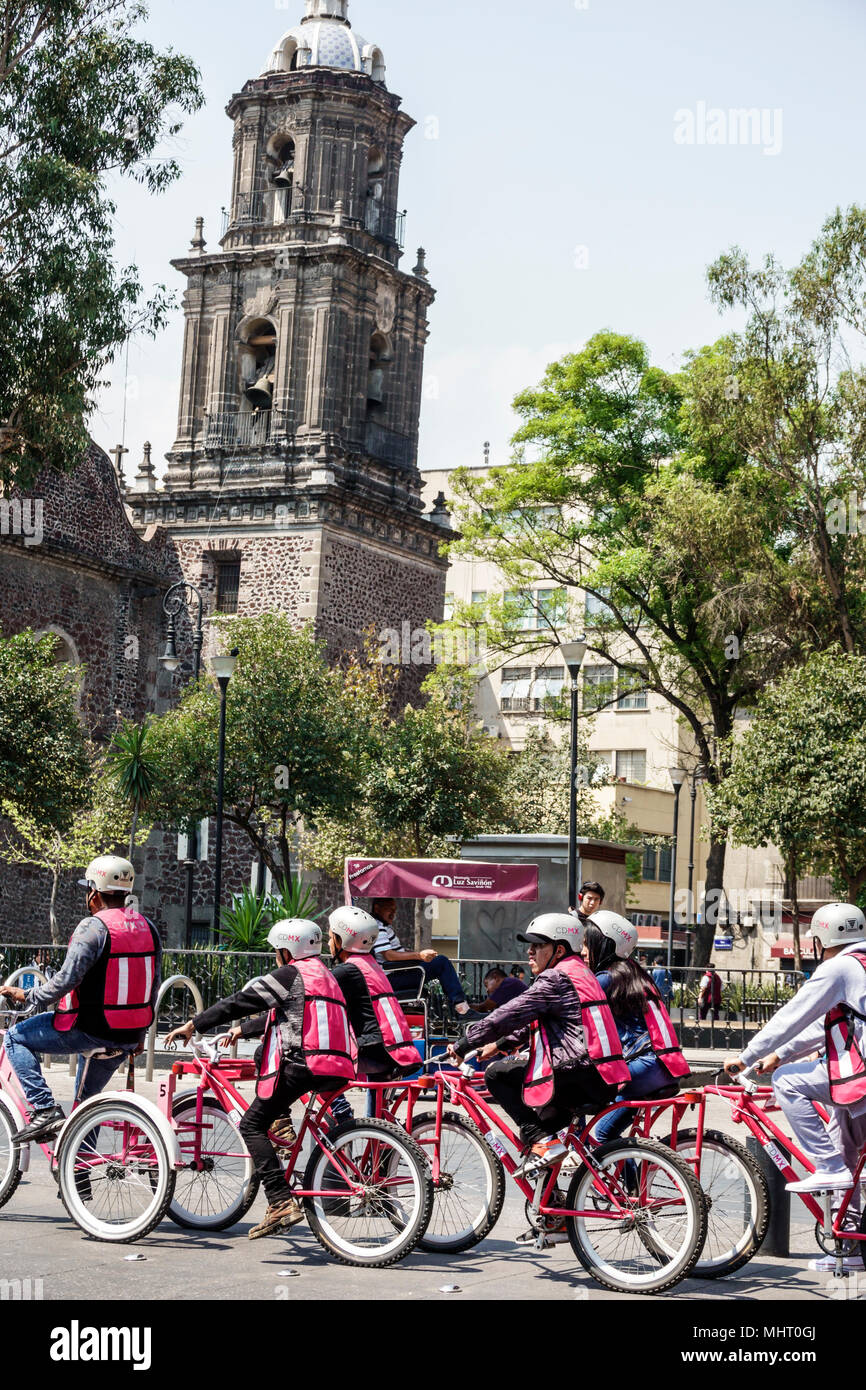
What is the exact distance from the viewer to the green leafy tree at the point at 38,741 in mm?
34594

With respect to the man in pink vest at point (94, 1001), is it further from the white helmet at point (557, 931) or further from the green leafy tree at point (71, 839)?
the green leafy tree at point (71, 839)

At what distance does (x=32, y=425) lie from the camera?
2423 centimetres

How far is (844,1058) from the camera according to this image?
8000 millimetres

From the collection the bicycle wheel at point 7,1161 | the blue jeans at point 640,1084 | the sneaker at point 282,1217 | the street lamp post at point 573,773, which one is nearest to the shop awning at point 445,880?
the street lamp post at point 573,773

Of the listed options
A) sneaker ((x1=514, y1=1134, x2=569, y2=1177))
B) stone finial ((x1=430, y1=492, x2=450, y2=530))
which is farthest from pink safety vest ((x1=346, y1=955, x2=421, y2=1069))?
stone finial ((x1=430, y1=492, x2=450, y2=530))

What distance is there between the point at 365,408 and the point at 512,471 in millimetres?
9056

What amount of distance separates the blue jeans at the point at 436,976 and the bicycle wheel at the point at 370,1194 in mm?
7703

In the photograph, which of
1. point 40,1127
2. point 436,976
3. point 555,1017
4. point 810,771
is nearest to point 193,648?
point 810,771

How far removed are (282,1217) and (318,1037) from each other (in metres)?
0.89

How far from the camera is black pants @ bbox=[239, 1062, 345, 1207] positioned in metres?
8.73

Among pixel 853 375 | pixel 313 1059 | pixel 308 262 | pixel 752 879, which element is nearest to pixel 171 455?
pixel 308 262

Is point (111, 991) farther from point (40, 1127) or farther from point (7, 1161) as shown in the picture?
point (7, 1161)

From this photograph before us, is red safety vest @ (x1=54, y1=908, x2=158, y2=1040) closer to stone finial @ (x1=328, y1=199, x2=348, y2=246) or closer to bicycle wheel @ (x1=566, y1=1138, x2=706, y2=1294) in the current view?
bicycle wheel @ (x1=566, y1=1138, x2=706, y2=1294)

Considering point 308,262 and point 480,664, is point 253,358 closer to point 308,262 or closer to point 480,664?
point 308,262
